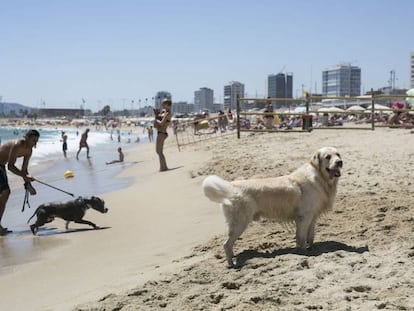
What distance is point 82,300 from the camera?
4836 millimetres

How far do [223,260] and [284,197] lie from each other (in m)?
0.94

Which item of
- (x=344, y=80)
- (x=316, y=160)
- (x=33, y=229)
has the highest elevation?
(x=344, y=80)

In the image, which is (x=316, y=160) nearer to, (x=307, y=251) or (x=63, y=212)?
(x=307, y=251)

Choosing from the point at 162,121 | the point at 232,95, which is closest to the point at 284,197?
the point at 162,121

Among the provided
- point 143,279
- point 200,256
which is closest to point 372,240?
point 200,256

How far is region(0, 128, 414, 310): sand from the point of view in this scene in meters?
4.28

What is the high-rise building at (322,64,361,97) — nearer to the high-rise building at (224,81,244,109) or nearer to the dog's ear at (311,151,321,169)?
the high-rise building at (224,81,244,109)

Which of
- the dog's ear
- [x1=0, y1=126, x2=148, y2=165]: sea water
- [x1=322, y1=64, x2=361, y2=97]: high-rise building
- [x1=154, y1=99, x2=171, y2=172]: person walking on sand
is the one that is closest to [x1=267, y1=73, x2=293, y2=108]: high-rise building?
[x1=322, y1=64, x2=361, y2=97]: high-rise building

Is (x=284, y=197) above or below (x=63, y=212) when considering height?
above

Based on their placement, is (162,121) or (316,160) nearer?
(316,160)

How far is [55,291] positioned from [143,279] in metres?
0.96

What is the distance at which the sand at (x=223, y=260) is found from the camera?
428 centimetres

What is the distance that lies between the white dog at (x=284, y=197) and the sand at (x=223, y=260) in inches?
12.7

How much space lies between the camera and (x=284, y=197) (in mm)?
5699
